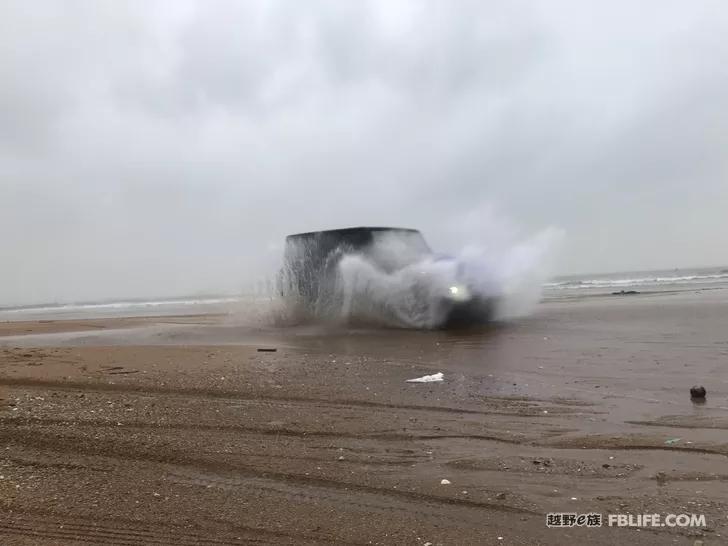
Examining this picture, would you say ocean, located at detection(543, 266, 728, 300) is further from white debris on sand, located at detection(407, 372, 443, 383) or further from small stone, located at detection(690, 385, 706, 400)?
small stone, located at detection(690, 385, 706, 400)

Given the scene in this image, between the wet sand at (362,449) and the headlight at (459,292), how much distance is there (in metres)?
4.97

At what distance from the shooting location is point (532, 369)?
7.18 m

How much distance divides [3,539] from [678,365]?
7.46m

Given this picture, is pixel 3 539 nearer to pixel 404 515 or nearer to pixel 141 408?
pixel 404 515

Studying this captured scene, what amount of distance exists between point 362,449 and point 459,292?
378 inches

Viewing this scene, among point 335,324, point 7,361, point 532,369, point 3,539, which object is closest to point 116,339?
point 7,361

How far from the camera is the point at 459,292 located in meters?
13.3

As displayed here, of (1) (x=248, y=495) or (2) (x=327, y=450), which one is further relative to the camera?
(2) (x=327, y=450)

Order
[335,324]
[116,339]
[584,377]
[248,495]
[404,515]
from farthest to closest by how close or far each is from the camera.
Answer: [335,324], [116,339], [584,377], [248,495], [404,515]

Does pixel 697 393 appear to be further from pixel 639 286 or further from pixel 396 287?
pixel 639 286

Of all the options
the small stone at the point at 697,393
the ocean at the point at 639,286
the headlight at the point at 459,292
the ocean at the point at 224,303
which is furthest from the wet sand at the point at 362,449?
the ocean at the point at 639,286

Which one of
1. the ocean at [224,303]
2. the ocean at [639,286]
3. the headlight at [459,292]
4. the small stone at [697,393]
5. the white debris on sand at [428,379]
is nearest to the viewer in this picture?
the small stone at [697,393]

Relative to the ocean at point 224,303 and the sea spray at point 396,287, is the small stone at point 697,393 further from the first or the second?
the ocean at point 224,303

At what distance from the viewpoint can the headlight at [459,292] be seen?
13.2 metres
